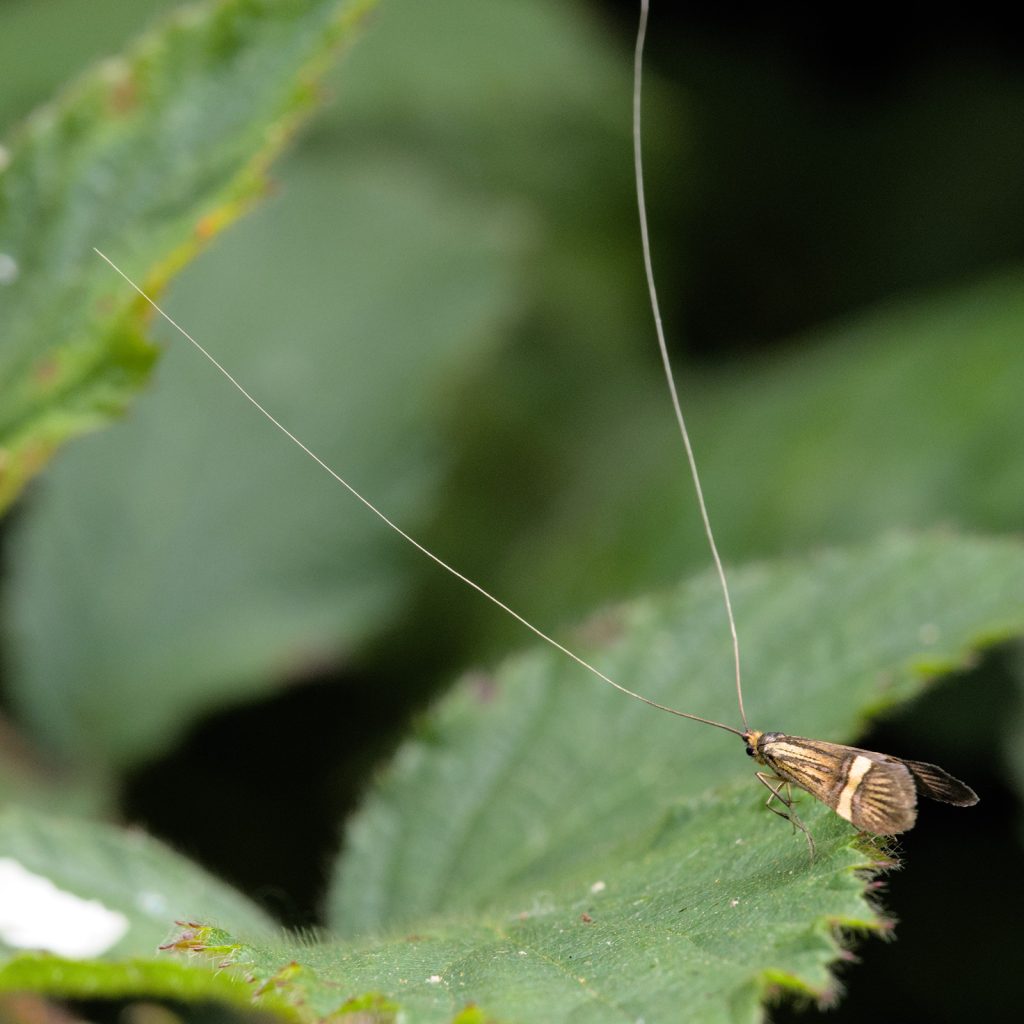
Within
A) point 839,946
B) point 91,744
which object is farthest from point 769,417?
point 839,946

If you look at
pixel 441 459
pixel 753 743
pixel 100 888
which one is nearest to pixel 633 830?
pixel 753 743

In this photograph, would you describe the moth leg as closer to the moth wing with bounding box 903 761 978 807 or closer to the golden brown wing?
the golden brown wing

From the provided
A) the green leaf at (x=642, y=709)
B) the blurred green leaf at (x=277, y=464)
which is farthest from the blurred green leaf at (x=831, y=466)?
the green leaf at (x=642, y=709)

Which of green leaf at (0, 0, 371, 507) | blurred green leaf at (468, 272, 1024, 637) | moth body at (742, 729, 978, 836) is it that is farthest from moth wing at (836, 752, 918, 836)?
blurred green leaf at (468, 272, 1024, 637)

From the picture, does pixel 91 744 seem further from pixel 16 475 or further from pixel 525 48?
pixel 525 48

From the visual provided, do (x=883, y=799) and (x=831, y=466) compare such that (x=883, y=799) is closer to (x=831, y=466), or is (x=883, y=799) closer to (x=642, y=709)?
(x=642, y=709)
